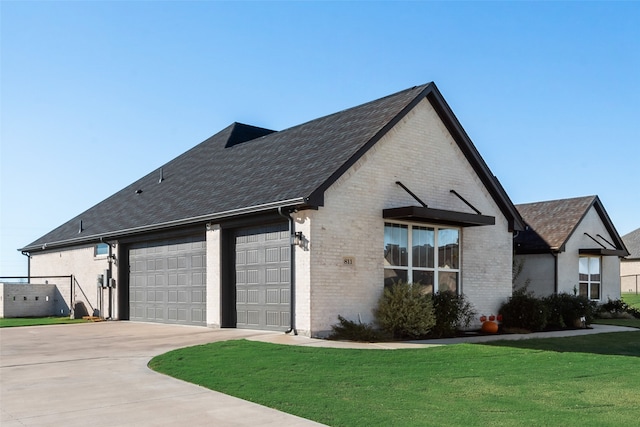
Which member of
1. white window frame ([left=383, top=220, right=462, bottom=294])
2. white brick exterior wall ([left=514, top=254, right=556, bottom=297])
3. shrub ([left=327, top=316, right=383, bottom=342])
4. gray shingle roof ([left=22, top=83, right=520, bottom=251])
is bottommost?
shrub ([left=327, top=316, right=383, bottom=342])

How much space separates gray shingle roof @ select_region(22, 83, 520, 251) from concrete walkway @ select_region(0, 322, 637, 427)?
150 inches

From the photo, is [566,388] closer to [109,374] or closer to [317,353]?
[317,353]

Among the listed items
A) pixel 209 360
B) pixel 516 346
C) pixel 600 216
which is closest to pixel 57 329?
pixel 209 360

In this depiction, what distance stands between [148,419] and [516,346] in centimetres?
979

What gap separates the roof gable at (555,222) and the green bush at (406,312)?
11.3m

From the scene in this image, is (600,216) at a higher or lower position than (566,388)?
higher

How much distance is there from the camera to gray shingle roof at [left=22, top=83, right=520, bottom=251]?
1725 cm

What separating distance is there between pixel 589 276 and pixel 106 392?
24570mm

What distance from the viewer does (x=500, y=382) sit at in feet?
33.5

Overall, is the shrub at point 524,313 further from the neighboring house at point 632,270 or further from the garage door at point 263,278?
the neighboring house at point 632,270

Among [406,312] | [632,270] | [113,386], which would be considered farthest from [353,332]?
[632,270]

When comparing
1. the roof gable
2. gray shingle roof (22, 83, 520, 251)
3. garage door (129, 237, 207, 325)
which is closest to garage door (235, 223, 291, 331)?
gray shingle roof (22, 83, 520, 251)

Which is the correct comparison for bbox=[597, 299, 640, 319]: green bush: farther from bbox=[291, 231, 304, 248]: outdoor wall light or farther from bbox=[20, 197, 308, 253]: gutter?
bbox=[20, 197, 308, 253]: gutter

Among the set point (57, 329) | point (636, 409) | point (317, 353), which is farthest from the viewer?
point (57, 329)
